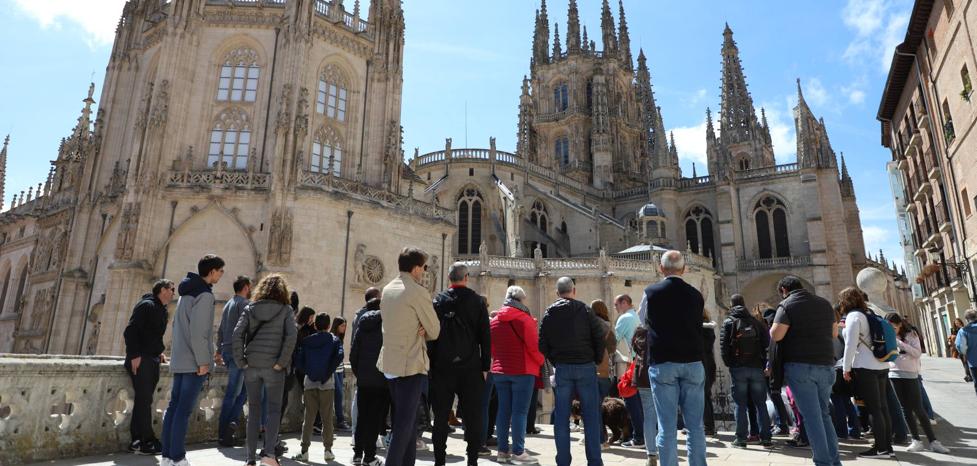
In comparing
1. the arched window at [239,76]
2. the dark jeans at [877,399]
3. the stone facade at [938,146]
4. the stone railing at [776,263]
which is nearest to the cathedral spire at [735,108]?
the stone railing at [776,263]

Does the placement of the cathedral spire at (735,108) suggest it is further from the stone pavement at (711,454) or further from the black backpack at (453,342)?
the black backpack at (453,342)

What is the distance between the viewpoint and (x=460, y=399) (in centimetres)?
484

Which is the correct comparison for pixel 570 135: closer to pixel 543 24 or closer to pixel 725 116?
pixel 543 24

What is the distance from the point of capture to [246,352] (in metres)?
5.10

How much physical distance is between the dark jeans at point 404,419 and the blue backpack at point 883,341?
17.0 ft

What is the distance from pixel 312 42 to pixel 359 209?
714 cm

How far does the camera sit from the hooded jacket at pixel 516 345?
18.4 feet

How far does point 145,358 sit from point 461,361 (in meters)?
3.78

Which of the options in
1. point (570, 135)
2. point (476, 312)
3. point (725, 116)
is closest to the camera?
point (476, 312)

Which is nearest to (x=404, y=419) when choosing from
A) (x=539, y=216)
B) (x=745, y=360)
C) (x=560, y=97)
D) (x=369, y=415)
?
(x=369, y=415)

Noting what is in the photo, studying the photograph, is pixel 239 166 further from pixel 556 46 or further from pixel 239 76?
pixel 556 46

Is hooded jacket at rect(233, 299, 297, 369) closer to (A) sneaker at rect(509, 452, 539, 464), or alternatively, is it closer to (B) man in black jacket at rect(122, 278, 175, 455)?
(B) man in black jacket at rect(122, 278, 175, 455)

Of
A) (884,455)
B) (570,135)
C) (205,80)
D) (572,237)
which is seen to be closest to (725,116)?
(570,135)

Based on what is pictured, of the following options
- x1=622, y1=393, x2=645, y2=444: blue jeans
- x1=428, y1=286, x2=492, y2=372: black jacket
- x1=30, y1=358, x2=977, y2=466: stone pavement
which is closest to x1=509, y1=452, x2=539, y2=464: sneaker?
x1=30, y1=358, x2=977, y2=466: stone pavement
